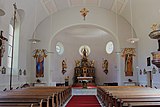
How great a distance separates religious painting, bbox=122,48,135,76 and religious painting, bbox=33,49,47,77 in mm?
6384

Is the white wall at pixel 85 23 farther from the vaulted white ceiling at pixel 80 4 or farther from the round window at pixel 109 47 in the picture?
the round window at pixel 109 47

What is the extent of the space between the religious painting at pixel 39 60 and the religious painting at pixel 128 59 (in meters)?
6.38

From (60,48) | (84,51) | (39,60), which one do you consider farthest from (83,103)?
(84,51)

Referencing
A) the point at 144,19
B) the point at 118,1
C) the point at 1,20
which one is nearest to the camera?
the point at 1,20

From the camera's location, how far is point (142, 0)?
13.1 meters

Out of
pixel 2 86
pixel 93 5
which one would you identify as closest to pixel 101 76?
pixel 93 5

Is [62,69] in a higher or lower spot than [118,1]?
lower

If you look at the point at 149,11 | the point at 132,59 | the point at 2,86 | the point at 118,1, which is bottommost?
the point at 2,86

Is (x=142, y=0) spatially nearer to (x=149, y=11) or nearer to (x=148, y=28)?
(x=149, y=11)

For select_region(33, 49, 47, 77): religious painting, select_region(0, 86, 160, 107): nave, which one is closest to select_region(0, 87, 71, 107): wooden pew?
select_region(0, 86, 160, 107): nave

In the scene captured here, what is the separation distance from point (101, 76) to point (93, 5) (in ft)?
26.5

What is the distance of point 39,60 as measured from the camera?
695 inches

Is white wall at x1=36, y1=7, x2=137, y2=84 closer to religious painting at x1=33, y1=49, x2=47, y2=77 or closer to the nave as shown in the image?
religious painting at x1=33, y1=49, x2=47, y2=77

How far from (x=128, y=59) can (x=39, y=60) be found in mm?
7052
